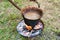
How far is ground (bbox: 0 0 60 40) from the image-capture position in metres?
3.06

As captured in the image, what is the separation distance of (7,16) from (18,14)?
24 cm

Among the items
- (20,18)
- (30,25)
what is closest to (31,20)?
(30,25)

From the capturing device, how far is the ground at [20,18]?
3057 millimetres

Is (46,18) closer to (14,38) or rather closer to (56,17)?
(56,17)

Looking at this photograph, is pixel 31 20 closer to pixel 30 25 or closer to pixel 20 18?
pixel 30 25

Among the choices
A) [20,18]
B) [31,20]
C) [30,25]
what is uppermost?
[31,20]

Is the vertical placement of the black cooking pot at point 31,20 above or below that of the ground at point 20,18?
above

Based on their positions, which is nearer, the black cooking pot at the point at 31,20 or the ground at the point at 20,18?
the black cooking pot at the point at 31,20

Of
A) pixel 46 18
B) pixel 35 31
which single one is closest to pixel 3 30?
pixel 35 31

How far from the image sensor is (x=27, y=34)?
2.87m

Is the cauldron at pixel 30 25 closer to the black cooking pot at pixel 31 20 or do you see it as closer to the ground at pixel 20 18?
the black cooking pot at pixel 31 20

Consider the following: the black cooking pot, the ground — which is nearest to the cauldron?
the black cooking pot

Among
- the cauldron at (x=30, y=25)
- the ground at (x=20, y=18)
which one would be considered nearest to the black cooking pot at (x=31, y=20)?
the cauldron at (x=30, y=25)

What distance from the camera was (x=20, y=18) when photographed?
338 centimetres
